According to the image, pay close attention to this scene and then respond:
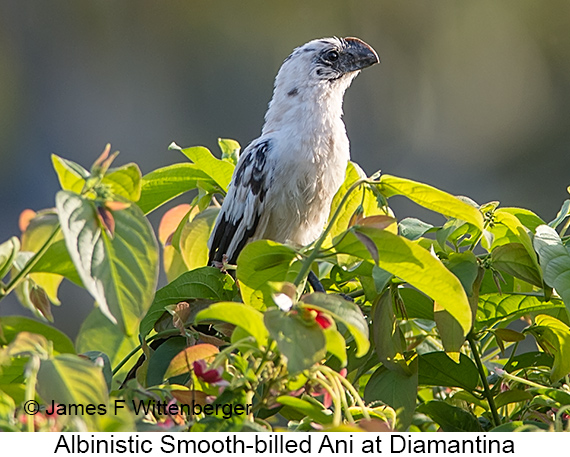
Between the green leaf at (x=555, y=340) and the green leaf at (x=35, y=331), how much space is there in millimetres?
647

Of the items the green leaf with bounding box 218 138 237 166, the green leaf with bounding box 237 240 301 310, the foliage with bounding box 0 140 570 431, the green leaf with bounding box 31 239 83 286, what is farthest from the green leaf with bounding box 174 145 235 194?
the green leaf with bounding box 31 239 83 286

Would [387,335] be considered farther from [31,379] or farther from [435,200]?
[31,379]

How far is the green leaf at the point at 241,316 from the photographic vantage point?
716mm

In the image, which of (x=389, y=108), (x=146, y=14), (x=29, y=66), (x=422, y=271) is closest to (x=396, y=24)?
(x=389, y=108)

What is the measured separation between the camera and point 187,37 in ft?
20.8

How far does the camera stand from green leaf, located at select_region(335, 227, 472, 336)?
83 centimetres

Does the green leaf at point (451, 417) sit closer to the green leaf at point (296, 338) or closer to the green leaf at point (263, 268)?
the green leaf at point (263, 268)

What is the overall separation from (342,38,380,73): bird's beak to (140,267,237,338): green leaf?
1.31m

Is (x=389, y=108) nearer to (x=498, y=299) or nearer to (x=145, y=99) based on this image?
(x=145, y=99)

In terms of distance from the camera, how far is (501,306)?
117 centimetres

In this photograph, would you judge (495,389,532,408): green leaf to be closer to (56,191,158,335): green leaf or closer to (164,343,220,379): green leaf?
(164,343,220,379): green leaf

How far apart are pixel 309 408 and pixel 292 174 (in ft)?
4.44

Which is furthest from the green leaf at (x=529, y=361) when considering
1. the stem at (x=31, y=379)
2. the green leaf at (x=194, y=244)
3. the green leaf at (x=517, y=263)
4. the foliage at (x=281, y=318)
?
the stem at (x=31, y=379)

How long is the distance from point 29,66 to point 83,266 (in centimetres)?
601
